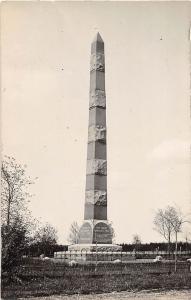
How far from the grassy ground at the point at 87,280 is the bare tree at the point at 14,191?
71.9 inches

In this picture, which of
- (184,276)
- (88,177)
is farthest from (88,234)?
(184,276)

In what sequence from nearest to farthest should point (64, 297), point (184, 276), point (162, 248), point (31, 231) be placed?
point (64, 297)
point (184, 276)
point (31, 231)
point (162, 248)

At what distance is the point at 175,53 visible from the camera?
1282cm

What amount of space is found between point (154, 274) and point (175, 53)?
674cm

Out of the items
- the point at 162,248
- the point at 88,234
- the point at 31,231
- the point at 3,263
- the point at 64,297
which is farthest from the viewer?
the point at 162,248

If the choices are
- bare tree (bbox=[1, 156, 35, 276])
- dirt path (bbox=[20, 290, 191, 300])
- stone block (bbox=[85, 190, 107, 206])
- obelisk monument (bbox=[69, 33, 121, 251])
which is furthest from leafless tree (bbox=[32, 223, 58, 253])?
dirt path (bbox=[20, 290, 191, 300])

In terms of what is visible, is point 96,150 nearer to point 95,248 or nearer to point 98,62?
point 98,62

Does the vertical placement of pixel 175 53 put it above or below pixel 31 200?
above

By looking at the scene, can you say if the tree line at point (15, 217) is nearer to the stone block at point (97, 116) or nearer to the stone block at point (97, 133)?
the stone block at point (97, 133)

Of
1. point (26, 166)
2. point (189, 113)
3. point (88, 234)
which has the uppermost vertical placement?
point (189, 113)

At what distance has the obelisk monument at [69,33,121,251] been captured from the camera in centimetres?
1861

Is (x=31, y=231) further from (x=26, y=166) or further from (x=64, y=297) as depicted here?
(x=64, y=297)

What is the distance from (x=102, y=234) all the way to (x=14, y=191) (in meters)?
5.21

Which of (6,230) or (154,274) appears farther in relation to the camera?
(154,274)
